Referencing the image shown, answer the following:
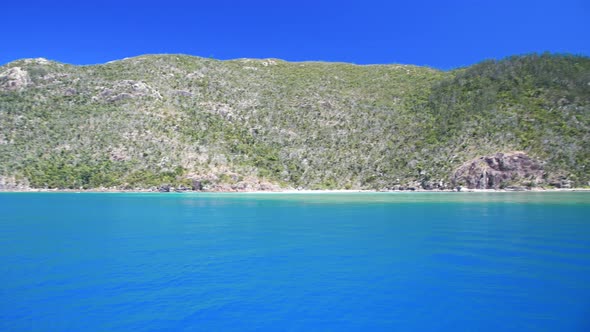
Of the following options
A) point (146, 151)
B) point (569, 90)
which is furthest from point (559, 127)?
point (146, 151)

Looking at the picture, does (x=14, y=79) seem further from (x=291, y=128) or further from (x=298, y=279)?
(x=298, y=279)

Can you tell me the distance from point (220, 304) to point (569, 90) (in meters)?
136

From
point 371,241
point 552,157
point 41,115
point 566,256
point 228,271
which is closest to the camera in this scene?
point 228,271

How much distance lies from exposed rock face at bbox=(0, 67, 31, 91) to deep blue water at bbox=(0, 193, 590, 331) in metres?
129

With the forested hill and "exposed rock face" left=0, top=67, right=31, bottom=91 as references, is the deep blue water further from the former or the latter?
"exposed rock face" left=0, top=67, right=31, bottom=91

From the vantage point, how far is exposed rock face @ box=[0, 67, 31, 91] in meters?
133

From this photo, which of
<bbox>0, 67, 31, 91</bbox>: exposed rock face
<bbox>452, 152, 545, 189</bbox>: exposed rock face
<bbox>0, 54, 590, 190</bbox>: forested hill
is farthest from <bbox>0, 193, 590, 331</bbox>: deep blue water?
<bbox>0, 67, 31, 91</bbox>: exposed rock face

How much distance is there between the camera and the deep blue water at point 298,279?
12.2 metres

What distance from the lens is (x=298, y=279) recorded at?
16.6 metres

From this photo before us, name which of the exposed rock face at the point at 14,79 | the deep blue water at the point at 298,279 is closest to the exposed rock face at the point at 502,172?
the deep blue water at the point at 298,279

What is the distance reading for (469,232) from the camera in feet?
95.0

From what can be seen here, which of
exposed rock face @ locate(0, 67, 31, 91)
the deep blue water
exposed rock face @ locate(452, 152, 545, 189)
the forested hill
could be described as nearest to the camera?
the deep blue water

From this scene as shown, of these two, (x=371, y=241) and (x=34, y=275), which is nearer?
(x=34, y=275)

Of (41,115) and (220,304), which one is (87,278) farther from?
(41,115)
